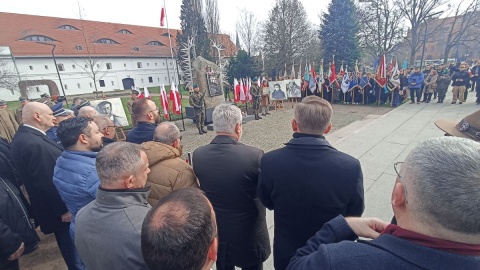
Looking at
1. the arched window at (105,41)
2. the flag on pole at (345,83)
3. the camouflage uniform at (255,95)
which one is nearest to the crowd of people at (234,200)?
the camouflage uniform at (255,95)

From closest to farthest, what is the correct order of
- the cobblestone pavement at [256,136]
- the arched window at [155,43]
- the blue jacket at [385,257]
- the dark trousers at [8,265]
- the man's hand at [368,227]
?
the blue jacket at [385,257]
the man's hand at [368,227]
the dark trousers at [8,265]
the cobblestone pavement at [256,136]
the arched window at [155,43]

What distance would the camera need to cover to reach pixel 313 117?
1797mm

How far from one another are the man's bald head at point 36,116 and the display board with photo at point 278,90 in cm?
1198

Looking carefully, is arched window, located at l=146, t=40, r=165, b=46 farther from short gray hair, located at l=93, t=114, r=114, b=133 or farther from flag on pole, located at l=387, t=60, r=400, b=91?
short gray hair, located at l=93, t=114, r=114, b=133

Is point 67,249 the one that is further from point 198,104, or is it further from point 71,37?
point 71,37

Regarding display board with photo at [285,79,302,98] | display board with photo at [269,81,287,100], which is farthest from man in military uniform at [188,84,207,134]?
display board with photo at [285,79,302,98]

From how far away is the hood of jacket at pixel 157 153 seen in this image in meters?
2.00

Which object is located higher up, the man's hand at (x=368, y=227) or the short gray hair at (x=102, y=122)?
the short gray hair at (x=102, y=122)

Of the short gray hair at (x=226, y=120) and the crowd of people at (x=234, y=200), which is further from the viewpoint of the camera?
the short gray hair at (x=226, y=120)

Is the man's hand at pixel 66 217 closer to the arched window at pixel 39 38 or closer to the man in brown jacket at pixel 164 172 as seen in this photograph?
the man in brown jacket at pixel 164 172

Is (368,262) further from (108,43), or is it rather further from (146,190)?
(108,43)

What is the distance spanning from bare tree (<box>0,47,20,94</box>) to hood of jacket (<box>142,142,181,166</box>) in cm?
3707

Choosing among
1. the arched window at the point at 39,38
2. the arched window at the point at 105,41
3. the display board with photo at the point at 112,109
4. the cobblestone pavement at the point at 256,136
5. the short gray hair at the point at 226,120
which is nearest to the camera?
the short gray hair at the point at 226,120

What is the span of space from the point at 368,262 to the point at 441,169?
15.3 inches
